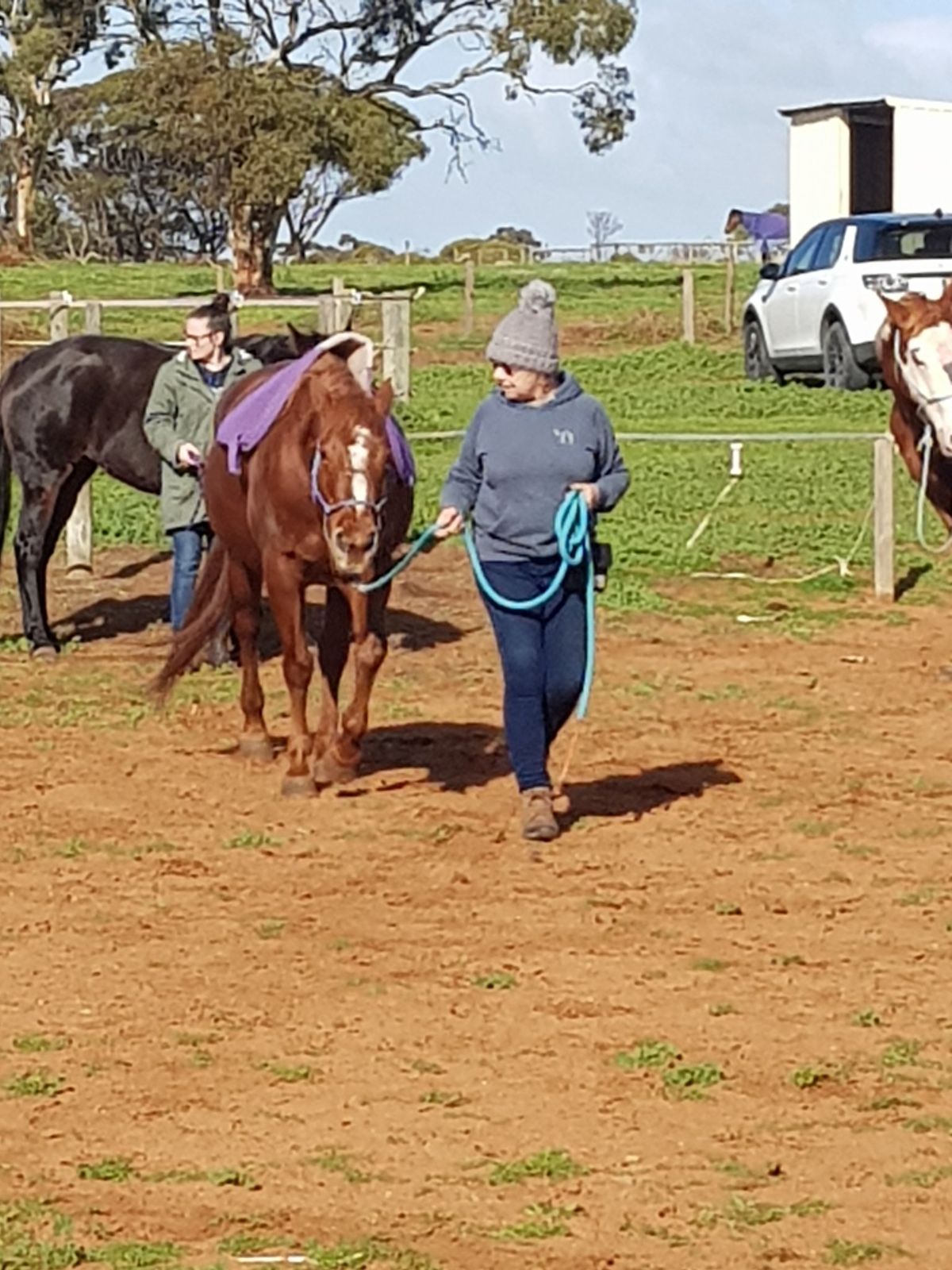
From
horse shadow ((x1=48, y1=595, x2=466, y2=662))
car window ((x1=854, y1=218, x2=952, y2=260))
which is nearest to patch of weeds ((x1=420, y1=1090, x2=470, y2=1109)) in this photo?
horse shadow ((x1=48, y1=595, x2=466, y2=662))

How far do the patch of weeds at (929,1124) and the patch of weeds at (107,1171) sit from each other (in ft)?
5.47

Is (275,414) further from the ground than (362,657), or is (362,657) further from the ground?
(275,414)

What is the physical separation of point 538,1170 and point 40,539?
8.60 metres

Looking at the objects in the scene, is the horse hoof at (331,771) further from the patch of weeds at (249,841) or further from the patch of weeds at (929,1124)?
the patch of weeds at (929,1124)

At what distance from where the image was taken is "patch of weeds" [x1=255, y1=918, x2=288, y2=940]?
294 inches

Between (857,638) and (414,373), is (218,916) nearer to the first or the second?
(857,638)

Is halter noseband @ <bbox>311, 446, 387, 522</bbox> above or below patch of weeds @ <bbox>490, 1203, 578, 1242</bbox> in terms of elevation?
above

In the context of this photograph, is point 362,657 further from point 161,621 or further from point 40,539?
point 161,621

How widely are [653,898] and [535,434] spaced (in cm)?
157

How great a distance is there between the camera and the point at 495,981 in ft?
22.6

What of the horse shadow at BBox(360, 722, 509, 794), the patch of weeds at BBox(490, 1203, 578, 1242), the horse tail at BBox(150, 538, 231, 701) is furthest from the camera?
the horse tail at BBox(150, 538, 231, 701)

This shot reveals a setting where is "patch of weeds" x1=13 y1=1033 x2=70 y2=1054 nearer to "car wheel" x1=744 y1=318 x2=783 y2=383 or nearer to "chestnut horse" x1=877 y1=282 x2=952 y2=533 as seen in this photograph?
"chestnut horse" x1=877 y1=282 x2=952 y2=533

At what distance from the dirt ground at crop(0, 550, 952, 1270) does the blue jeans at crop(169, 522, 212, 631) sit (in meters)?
0.74

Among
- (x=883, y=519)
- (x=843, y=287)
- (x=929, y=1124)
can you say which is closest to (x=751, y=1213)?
(x=929, y=1124)
